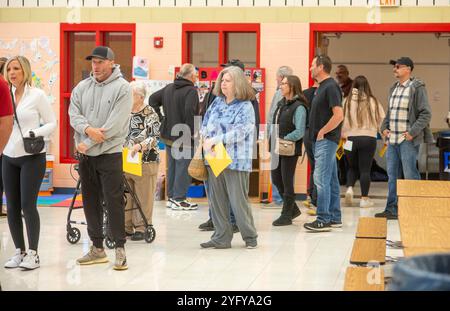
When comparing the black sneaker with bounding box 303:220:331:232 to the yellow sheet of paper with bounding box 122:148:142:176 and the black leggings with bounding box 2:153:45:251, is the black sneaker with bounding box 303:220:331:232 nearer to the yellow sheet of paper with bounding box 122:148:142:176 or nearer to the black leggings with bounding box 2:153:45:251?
the yellow sheet of paper with bounding box 122:148:142:176

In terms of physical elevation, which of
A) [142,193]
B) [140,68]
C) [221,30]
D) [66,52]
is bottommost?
[142,193]

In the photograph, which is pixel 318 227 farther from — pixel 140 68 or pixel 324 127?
pixel 140 68

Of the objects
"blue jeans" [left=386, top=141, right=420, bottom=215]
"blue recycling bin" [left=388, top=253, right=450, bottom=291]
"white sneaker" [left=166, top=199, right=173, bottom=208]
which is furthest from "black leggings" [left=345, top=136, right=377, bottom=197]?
"blue recycling bin" [left=388, top=253, right=450, bottom=291]

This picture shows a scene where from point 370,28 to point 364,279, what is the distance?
676 centimetres

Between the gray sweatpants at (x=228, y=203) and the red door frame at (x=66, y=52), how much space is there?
464cm

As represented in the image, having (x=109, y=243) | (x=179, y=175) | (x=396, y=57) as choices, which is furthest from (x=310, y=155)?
(x=396, y=57)

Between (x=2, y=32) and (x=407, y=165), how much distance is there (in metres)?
5.68

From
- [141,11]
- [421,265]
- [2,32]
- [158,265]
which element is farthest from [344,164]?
[421,265]

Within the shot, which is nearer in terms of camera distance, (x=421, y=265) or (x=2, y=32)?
(x=421, y=265)

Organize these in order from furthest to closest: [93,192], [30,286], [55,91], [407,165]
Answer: [55,91]
[407,165]
[93,192]
[30,286]

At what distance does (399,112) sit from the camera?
893 cm

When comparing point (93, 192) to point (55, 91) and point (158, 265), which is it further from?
point (55, 91)

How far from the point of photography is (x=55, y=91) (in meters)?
11.4

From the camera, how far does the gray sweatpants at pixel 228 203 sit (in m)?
7.00
